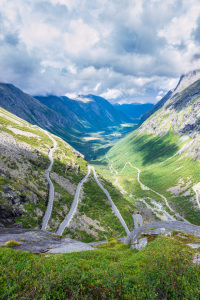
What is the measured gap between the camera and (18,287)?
11.2m

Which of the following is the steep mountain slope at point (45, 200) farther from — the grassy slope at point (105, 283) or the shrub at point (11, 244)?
the grassy slope at point (105, 283)

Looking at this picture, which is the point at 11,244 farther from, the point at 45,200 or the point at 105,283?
the point at 45,200

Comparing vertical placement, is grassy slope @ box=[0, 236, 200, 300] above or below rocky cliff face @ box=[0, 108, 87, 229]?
below

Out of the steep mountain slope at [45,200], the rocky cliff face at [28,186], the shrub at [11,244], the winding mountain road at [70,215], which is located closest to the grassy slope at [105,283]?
the shrub at [11,244]

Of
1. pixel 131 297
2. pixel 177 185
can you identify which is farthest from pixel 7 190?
pixel 177 185

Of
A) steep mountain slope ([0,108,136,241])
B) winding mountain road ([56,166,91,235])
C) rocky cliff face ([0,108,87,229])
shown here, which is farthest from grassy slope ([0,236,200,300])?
winding mountain road ([56,166,91,235])

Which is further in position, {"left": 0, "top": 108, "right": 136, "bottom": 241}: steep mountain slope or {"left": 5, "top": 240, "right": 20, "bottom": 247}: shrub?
{"left": 0, "top": 108, "right": 136, "bottom": 241}: steep mountain slope

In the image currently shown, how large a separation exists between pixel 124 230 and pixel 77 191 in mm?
40114

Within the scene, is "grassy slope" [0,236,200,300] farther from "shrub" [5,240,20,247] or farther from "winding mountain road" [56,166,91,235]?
"winding mountain road" [56,166,91,235]

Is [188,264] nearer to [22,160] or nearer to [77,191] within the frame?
[77,191]

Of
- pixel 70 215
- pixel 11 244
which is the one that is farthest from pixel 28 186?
pixel 11 244

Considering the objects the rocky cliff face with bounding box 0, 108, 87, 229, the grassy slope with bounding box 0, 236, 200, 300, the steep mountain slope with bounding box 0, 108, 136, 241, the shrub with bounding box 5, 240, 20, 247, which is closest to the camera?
the grassy slope with bounding box 0, 236, 200, 300

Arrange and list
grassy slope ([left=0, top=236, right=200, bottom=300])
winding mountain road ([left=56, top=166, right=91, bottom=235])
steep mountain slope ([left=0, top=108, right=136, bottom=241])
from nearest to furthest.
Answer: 1. grassy slope ([left=0, top=236, right=200, bottom=300])
2. steep mountain slope ([left=0, top=108, right=136, bottom=241])
3. winding mountain road ([left=56, top=166, right=91, bottom=235])

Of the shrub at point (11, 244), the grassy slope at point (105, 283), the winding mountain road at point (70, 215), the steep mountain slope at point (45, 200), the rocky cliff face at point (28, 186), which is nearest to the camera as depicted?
the grassy slope at point (105, 283)
